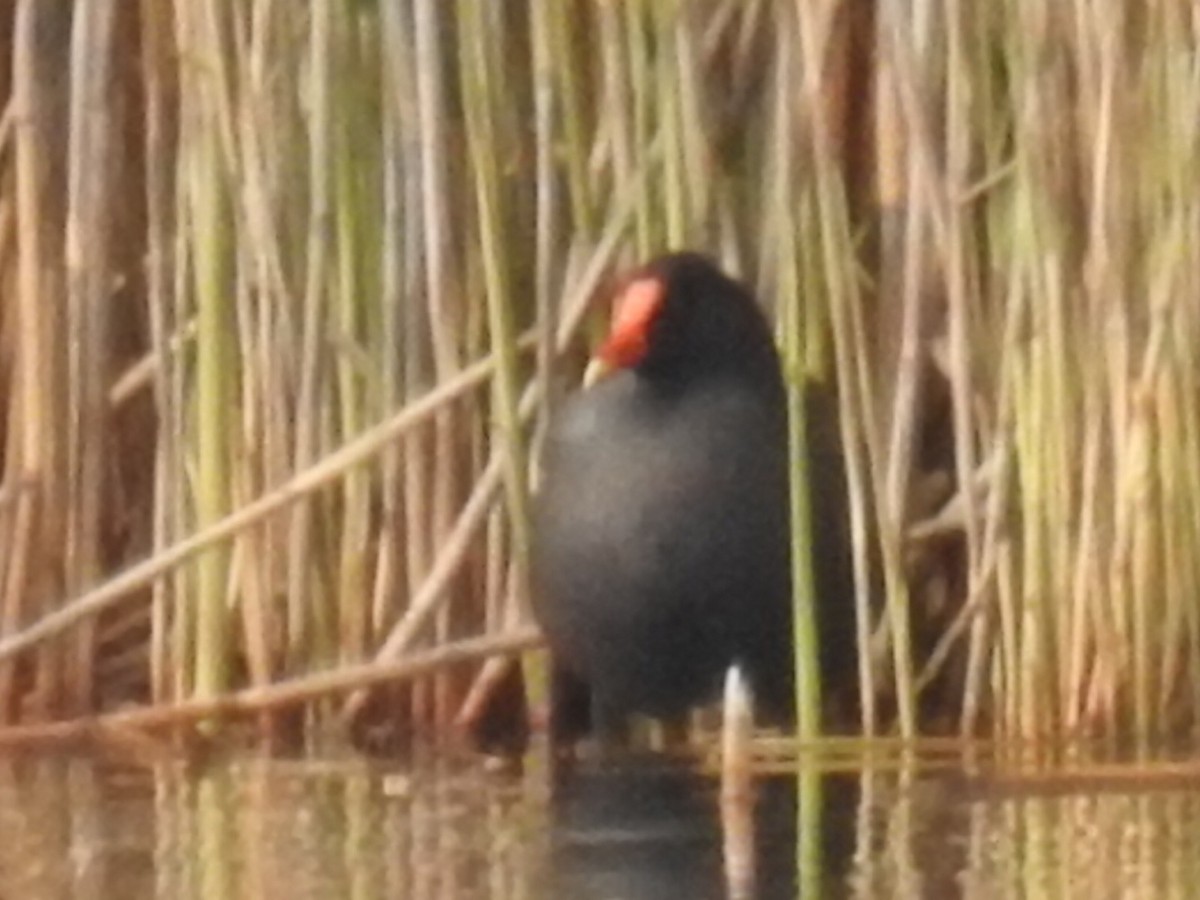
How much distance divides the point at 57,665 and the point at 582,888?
1194mm

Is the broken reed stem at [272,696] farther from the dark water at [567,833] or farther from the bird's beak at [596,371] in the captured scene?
the bird's beak at [596,371]

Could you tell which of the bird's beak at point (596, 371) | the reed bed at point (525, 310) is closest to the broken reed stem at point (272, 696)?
the reed bed at point (525, 310)

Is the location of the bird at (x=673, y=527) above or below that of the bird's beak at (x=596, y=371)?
below

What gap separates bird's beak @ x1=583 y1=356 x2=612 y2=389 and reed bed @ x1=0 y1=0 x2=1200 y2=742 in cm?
4

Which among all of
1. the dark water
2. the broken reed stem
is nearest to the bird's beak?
the broken reed stem

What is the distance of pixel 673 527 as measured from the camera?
3.76 metres

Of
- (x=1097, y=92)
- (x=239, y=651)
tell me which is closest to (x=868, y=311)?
(x=1097, y=92)

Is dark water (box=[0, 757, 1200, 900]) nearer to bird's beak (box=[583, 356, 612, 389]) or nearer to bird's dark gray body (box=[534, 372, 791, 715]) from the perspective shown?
bird's dark gray body (box=[534, 372, 791, 715])

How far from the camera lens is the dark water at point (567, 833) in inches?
111

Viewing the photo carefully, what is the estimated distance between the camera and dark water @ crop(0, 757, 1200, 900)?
2.82 metres

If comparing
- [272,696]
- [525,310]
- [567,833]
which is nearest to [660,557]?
[525,310]

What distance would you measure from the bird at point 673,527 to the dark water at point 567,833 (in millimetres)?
194

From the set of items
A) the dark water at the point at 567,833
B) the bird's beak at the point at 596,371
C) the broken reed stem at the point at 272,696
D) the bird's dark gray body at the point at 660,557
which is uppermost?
the bird's beak at the point at 596,371

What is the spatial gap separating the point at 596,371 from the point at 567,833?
763 mm
